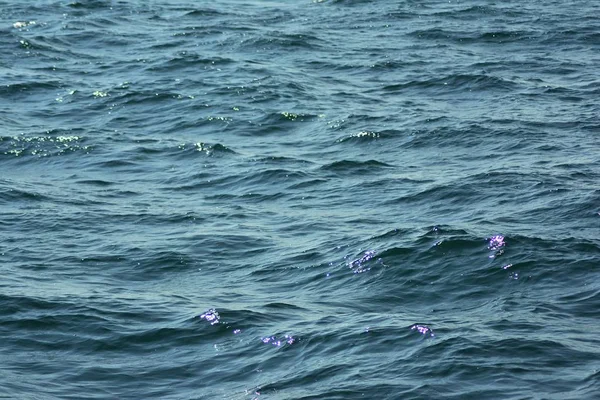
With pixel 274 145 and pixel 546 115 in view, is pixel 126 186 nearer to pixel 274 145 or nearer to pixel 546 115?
pixel 274 145

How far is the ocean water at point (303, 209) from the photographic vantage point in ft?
53.6

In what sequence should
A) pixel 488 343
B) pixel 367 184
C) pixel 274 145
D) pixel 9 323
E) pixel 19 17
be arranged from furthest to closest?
1. pixel 19 17
2. pixel 274 145
3. pixel 367 184
4. pixel 9 323
5. pixel 488 343

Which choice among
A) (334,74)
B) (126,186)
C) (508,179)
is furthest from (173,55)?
(508,179)

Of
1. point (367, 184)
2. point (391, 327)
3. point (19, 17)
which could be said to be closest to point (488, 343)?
point (391, 327)

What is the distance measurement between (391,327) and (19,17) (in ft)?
95.0

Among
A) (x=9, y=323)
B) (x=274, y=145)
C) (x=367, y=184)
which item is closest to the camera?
(x=9, y=323)

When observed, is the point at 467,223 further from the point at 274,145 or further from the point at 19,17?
the point at 19,17

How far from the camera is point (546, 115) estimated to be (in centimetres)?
2878

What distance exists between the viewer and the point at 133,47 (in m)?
38.3

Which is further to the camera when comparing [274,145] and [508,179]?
[274,145]

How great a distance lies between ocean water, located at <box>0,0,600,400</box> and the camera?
53.6 feet

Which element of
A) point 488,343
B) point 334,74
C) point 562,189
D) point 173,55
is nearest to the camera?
point 488,343

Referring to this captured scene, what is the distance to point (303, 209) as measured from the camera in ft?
77.8

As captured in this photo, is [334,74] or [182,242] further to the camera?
[334,74]
